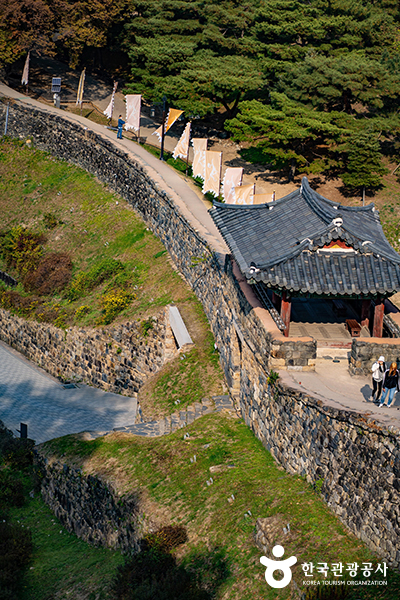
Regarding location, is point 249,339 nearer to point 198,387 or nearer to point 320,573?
point 198,387

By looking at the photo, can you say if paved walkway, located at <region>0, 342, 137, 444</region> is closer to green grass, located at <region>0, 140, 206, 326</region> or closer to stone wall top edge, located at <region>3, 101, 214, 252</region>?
green grass, located at <region>0, 140, 206, 326</region>

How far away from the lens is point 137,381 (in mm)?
31156

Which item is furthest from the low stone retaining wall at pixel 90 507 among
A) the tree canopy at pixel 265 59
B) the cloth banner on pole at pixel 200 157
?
the tree canopy at pixel 265 59

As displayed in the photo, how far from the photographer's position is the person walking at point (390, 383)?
16.8 metres

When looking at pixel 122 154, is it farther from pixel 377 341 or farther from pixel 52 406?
pixel 377 341

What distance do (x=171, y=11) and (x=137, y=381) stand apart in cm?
3239

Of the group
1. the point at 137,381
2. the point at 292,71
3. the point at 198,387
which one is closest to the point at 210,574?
the point at 198,387

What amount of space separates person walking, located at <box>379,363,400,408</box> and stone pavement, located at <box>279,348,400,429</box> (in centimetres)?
27

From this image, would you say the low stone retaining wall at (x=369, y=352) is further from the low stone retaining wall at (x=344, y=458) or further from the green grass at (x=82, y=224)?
the green grass at (x=82, y=224)

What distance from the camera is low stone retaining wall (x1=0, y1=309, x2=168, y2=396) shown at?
30953 mm

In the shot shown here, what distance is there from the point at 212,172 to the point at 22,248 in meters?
12.5

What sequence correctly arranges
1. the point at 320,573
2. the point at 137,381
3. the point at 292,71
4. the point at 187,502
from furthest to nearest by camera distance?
the point at 292,71
the point at 137,381
the point at 187,502
the point at 320,573

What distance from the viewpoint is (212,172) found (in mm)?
37344

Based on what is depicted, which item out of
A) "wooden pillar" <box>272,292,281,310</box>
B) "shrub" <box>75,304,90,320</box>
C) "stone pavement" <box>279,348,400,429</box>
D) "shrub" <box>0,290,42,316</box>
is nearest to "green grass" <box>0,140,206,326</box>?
"shrub" <box>75,304,90,320</box>
